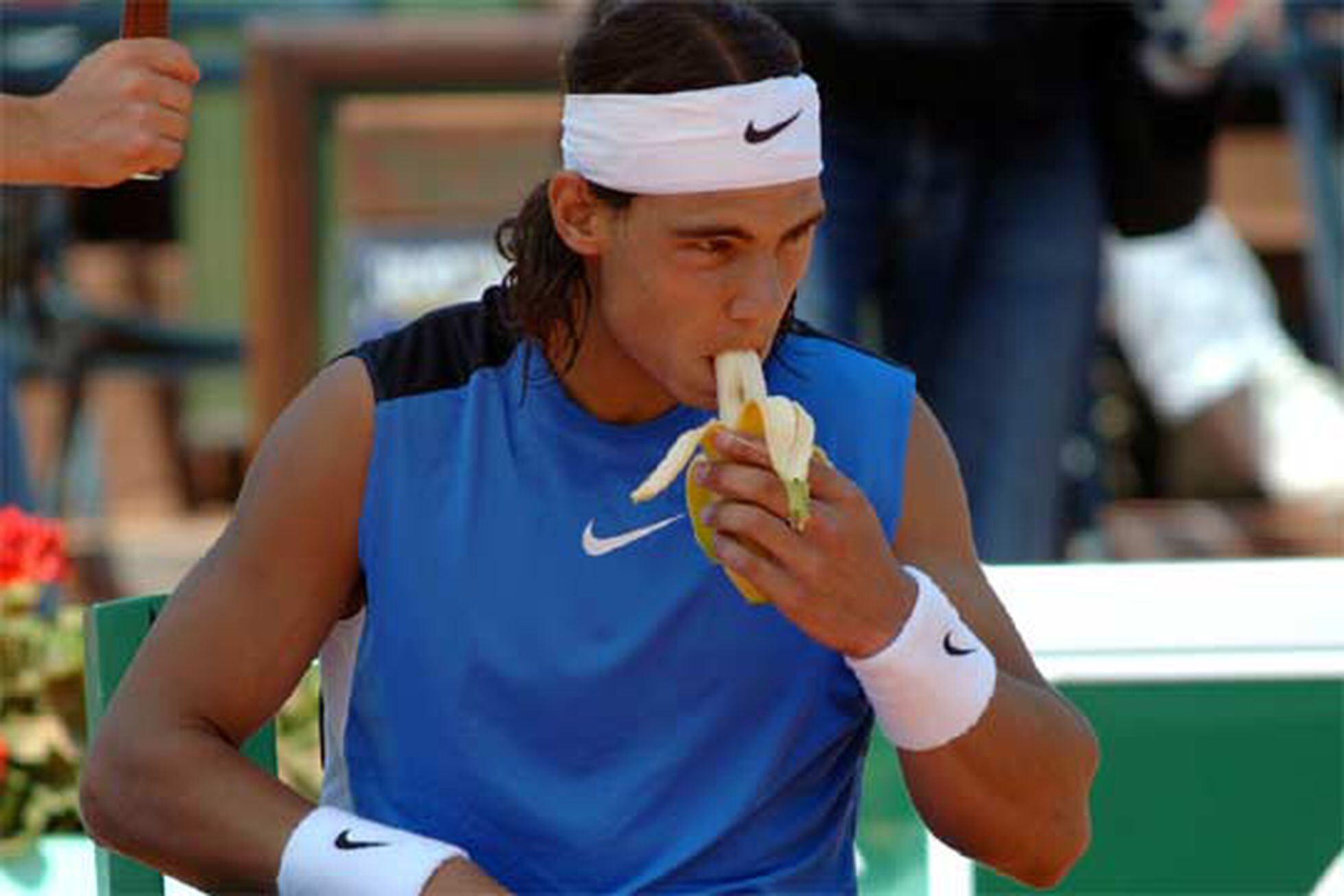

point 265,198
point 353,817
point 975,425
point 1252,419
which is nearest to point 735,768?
point 353,817

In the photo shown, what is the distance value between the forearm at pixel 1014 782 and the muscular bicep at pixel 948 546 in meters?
0.04

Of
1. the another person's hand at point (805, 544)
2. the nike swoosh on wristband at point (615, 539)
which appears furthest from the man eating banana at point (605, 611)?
the another person's hand at point (805, 544)

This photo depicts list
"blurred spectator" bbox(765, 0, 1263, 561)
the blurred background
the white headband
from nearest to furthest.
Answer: the white headband < the blurred background < "blurred spectator" bbox(765, 0, 1263, 561)

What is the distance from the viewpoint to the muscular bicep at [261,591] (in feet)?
8.42

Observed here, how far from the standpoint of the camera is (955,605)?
102 inches

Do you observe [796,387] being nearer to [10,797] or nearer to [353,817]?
[353,817]

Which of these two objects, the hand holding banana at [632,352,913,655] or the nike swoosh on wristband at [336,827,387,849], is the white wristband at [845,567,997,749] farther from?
the nike swoosh on wristband at [336,827,387,849]

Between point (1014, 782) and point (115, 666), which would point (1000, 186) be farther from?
point (1014, 782)

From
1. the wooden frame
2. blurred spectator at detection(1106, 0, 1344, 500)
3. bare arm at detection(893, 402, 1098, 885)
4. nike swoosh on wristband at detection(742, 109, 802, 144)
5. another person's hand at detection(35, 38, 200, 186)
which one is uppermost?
nike swoosh on wristband at detection(742, 109, 802, 144)

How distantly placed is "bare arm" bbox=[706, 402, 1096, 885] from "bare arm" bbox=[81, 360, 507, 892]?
1.26 feet

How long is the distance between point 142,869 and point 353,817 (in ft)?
1.39

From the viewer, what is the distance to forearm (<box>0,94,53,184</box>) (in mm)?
2777

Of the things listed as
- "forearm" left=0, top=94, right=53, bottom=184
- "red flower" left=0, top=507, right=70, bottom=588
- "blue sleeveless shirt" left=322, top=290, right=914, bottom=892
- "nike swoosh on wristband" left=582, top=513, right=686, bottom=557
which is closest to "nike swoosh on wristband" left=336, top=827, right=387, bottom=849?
"blue sleeveless shirt" left=322, top=290, right=914, bottom=892

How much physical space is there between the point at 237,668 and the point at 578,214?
18.5 inches
